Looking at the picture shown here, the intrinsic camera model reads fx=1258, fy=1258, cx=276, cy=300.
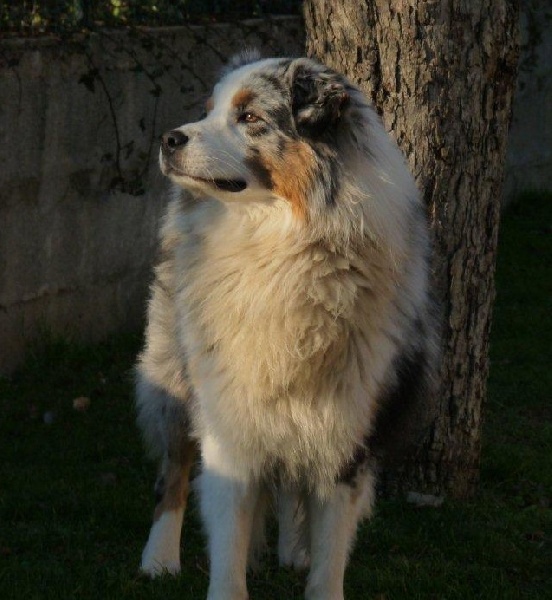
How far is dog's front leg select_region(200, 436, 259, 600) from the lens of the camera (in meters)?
4.56

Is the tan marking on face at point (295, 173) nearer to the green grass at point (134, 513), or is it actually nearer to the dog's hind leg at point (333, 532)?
the dog's hind leg at point (333, 532)

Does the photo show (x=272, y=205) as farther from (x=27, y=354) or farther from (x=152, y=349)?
(x=27, y=354)

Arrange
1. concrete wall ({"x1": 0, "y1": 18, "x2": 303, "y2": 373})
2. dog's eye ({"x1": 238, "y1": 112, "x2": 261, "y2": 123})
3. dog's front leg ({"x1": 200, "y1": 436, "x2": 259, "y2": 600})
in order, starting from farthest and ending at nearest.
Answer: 1. concrete wall ({"x1": 0, "y1": 18, "x2": 303, "y2": 373})
2. dog's front leg ({"x1": 200, "y1": 436, "x2": 259, "y2": 600})
3. dog's eye ({"x1": 238, "y1": 112, "x2": 261, "y2": 123})

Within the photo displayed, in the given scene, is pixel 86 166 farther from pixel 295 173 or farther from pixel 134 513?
pixel 295 173

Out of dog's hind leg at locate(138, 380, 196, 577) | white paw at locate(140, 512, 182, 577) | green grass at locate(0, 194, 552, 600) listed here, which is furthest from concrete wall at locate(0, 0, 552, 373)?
white paw at locate(140, 512, 182, 577)

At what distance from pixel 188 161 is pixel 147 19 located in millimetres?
4308

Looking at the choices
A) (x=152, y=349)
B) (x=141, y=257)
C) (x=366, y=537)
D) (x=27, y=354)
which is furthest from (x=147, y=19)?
(x=366, y=537)

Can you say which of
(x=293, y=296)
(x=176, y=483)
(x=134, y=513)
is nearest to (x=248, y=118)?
(x=293, y=296)

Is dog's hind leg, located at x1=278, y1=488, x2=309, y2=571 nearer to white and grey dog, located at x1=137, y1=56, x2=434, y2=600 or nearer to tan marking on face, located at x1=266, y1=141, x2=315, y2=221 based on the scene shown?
white and grey dog, located at x1=137, y1=56, x2=434, y2=600

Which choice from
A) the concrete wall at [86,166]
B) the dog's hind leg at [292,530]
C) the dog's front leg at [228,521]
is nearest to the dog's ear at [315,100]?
the dog's front leg at [228,521]

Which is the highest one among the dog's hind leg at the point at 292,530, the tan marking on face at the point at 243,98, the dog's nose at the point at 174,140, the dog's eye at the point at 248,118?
the tan marking on face at the point at 243,98

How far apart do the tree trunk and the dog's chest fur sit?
97 centimetres

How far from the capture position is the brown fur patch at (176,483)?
5.31 metres

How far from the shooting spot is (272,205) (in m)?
4.42
